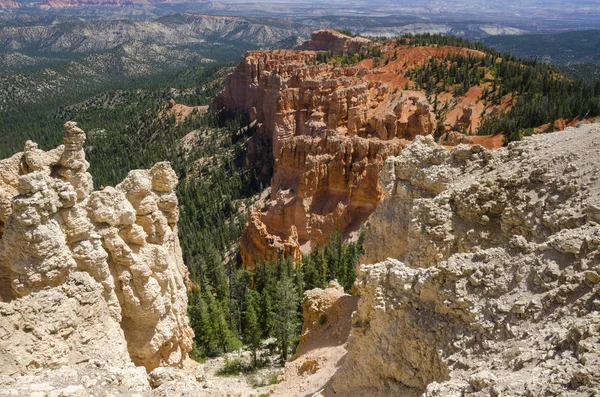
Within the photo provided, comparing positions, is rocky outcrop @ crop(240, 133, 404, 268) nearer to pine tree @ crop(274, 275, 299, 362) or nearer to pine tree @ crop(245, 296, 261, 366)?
pine tree @ crop(245, 296, 261, 366)

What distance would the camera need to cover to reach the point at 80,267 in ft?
38.7

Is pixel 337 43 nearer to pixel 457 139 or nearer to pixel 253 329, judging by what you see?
pixel 457 139

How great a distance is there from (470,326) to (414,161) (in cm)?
964

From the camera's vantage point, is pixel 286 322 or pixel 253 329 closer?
pixel 286 322

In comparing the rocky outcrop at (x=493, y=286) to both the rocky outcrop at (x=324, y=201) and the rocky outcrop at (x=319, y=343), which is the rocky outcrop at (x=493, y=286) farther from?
the rocky outcrop at (x=324, y=201)

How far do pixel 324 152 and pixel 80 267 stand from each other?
36773mm

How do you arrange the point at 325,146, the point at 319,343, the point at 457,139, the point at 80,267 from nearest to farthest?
the point at 80,267 → the point at 319,343 → the point at 457,139 → the point at 325,146

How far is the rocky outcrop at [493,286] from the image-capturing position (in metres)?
8.15

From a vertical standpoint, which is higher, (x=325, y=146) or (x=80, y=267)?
(x=80, y=267)

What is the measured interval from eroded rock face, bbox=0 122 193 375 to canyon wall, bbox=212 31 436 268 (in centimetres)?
2768

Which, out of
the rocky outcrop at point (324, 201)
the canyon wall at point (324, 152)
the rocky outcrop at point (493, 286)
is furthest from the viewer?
the canyon wall at point (324, 152)

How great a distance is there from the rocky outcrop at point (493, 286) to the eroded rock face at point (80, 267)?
6436mm

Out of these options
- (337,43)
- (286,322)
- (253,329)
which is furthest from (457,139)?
(337,43)

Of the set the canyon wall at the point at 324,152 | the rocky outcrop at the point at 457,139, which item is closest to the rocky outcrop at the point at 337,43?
the canyon wall at the point at 324,152
